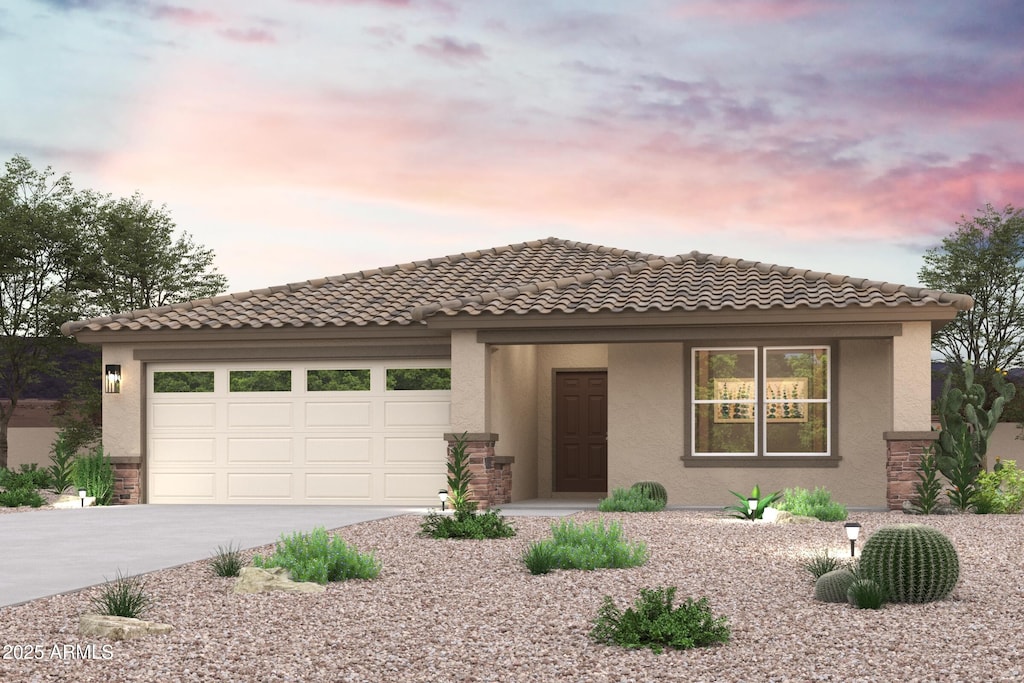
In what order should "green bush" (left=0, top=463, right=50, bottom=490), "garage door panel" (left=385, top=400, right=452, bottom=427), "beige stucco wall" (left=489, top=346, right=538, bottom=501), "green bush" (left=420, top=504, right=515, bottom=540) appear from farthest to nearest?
"green bush" (left=0, top=463, right=50, bottom=490)
"garage door panel" (left=385, top=400, right=452, bottom=427)
"beige stucco wall" (left=489, top=346, right=538, bottom=501)
"green bush" (left=420, top=504, right=515, bottom=540)

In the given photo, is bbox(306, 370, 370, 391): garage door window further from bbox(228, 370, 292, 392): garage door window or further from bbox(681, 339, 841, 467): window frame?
bbox(681, 339, 841, 467): window frame

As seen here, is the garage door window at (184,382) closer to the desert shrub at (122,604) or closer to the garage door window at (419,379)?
the garage door window at (419,379)

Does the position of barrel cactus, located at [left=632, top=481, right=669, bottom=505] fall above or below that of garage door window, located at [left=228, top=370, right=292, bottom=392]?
below

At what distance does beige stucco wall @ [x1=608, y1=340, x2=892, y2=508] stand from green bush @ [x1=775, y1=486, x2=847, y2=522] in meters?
1.93

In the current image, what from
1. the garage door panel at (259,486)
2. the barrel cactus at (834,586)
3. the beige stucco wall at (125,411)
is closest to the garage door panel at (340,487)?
the garage door panel at (259,486)

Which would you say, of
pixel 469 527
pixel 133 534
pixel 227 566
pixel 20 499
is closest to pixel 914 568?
pixel 469 527

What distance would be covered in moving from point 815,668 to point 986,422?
13.0 m

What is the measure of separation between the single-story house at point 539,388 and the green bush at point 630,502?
125 centimetres

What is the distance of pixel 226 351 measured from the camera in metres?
19.4

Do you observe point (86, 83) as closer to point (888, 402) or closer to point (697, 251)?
point (697, 251)

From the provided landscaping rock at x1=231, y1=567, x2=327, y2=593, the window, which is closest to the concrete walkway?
landscaping rock at x1=231, y1=567, x2=327, y2=593

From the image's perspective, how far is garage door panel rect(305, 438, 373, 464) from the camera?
1898 cm

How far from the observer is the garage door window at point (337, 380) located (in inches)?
750

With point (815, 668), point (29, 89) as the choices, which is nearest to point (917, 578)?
point (815, 668)
